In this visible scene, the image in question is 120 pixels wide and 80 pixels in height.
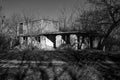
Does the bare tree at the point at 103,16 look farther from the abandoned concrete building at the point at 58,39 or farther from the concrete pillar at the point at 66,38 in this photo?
the concrete pillar at the point at 66,38

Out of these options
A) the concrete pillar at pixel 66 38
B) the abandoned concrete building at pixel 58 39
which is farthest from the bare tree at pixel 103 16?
the concrete pillar at pixel 66 38

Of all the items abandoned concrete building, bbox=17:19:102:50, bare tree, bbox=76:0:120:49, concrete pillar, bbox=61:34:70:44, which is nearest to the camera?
bare tree, bbox=76:0:120:49

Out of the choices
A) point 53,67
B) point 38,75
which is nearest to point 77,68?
point 53,67

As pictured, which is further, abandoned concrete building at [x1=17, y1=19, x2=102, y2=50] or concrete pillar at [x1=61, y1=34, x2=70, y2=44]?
concrete pillar at [x1=61, y1=34, x2=70, y2=44]

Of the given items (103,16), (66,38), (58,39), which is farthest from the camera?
(58,39)

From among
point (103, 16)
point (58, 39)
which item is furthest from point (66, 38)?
point (103, 16)

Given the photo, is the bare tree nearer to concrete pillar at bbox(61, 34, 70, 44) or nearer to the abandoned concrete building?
the abandoned concrete building

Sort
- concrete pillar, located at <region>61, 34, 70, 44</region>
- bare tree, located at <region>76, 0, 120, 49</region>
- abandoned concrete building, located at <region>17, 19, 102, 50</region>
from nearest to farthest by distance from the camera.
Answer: bare tree, located at <region>76, 0, 120, 49</region> → abandoned concrete building, located at <region>17, 19, 102, 50</region> → concrete pillar, located at <region>61, 34, 70, 44</region>

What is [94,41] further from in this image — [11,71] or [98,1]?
[11,71]

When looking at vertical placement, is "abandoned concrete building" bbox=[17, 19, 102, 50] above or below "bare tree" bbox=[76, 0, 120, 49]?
below

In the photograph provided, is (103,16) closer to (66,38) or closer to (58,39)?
(66,38)

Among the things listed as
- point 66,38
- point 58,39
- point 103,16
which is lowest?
point 58,39

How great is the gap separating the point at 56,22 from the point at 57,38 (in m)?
10.7

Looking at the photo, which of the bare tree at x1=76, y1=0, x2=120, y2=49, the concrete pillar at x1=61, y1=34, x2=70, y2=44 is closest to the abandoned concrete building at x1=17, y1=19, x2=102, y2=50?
the concrete pillar at x1=61, y1=34, x2=70, y2=44
